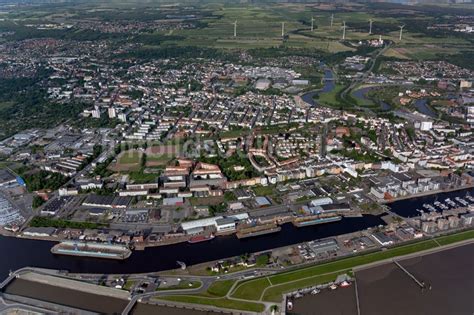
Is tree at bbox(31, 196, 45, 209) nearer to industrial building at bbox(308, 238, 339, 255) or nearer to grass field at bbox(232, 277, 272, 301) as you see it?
grass field at bbox(232, 277, 272, 301)

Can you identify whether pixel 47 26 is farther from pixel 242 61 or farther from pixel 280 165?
pixel 280 165

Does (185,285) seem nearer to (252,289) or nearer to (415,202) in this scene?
(252,289)

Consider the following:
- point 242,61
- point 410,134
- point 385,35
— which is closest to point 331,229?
point 410,134

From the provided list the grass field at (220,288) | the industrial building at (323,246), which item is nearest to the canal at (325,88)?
the industrial building at (323,246)

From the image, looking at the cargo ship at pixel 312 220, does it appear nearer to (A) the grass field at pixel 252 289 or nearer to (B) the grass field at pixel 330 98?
(A) the grass field at pixel 252 289

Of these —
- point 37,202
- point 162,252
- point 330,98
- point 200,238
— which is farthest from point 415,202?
point 330,98

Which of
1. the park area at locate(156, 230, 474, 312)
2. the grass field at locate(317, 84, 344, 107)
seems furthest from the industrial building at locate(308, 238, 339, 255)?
the grass field at locate(317, 84, 344, 107)
